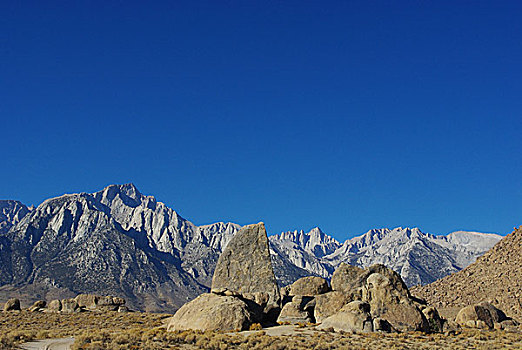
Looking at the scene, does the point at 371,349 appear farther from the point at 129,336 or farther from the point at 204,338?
the point at 129,336

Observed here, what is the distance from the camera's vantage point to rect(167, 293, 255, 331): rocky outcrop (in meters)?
35.2

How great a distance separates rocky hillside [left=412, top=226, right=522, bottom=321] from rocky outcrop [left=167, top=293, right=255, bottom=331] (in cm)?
5249

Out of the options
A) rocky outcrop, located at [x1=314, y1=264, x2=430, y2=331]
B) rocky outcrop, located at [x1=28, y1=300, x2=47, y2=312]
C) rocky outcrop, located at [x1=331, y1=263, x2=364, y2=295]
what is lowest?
rocky outcrop, located at [x1=314, y1=264, x2=430, y2=331]

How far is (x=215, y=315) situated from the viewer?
35.6 metres

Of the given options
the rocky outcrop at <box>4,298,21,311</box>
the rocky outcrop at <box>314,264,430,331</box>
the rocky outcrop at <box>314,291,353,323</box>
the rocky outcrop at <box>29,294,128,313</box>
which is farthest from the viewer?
the rocky outcrop at <box>4,298,21,311</box>

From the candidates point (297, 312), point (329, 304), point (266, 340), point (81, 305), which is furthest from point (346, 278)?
point (81, 305)

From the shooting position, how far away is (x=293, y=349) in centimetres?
2827

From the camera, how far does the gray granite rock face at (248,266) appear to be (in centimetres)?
4675

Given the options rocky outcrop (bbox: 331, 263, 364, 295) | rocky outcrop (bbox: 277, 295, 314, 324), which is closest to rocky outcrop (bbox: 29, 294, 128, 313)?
rocky outcrop (bbox: 277, 295, 314, 324)

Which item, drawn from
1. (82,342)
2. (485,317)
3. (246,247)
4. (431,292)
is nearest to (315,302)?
(246,247)

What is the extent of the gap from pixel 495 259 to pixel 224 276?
65645 mm

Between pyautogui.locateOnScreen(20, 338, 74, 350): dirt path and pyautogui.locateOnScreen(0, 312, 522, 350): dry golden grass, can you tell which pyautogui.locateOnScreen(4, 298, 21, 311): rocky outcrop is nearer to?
pyautogui.locateOnScreen(0, 312, 522, 350): dry golden grass

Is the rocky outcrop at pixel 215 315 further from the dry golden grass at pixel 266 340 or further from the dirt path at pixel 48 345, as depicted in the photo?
the dirt path at pixel 48 345

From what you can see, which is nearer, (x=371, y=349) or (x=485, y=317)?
(x=371, y=349)
